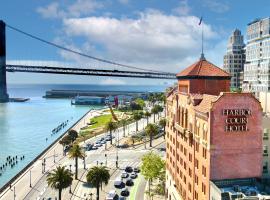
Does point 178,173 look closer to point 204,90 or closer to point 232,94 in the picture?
point 204,90

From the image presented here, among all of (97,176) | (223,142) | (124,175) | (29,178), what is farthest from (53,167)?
(223,142)

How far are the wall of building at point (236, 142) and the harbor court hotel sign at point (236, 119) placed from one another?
0.15 metres

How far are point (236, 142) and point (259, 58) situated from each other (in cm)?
14792

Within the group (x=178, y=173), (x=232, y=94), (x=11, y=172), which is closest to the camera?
(x=232, y=94)

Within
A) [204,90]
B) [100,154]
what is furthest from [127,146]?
[204,90]

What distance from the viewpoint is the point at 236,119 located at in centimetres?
5322

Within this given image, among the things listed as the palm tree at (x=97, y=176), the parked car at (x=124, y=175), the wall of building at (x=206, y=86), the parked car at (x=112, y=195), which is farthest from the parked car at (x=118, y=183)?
the wall of building at (x=206, y=86)

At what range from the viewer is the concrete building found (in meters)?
181

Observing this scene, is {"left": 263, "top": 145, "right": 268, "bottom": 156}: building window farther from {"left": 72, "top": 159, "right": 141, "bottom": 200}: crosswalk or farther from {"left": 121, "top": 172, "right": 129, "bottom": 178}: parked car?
{"left": 121, "top": 172, "right": 129, "bottom": 178}: parked car

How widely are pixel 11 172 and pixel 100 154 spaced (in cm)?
3048

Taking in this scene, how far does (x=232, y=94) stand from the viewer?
52.8 m

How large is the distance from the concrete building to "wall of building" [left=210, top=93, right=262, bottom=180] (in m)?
132

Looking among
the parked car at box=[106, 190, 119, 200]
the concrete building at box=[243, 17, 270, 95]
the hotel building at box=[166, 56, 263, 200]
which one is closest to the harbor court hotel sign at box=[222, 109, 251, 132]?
the hotel building at box=[166, 56, 263, 200]

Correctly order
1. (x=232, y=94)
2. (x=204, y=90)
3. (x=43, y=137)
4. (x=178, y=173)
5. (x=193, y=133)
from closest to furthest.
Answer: (x=232, y=94)
(x=193, y=133)
(x=204, y=90)
(x=178, y=173)
(x=43, y=137)
